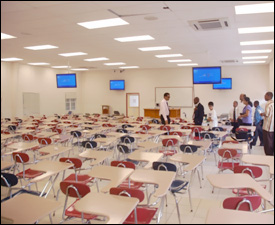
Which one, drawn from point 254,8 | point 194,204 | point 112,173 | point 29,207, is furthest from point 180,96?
point 29,207

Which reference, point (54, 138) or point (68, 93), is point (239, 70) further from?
point (54, 138)

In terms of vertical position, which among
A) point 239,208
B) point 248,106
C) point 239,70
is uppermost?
point 239,70

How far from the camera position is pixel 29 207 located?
8.41ft

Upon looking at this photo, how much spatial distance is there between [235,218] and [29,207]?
1968 millimetres

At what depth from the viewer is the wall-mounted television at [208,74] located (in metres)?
10.2

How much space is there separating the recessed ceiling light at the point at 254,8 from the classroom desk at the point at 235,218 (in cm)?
444

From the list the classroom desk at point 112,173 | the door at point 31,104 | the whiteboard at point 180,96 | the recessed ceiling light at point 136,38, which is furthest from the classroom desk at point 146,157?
the whiteboard at point 180,96

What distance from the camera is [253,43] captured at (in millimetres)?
9453

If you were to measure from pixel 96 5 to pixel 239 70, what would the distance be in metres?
13.3

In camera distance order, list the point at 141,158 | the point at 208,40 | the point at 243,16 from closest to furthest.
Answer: the point at 141,158 → the point at 243,16 → the point at 208,40

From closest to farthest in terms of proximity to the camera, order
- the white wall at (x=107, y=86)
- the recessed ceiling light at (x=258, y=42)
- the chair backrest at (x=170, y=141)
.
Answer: the chair backrest at (x=170, y=141) → the recessed ceiling light at (x=258, y=42) → the white wall at (x=107, y=86)

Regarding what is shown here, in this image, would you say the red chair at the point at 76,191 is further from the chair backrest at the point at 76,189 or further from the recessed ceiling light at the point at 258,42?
the recessed ceiling light at the point at 258,42

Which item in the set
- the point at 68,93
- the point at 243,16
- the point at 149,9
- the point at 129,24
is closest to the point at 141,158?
the point at 149,9

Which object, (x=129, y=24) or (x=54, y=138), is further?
(x=54, y=138)
